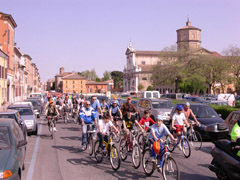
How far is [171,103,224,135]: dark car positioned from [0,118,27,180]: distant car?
9030 mm

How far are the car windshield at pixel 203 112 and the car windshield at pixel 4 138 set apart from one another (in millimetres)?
10049

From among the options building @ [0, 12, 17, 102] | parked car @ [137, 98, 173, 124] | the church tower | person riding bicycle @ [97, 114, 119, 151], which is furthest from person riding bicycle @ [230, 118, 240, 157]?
the church tower

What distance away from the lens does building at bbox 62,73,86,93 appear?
144625 millimetres

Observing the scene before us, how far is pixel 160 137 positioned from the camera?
7.86 meters

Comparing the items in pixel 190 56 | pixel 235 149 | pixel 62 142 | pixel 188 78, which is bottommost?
pixel 62 142

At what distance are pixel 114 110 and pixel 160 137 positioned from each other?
5268 millimetres

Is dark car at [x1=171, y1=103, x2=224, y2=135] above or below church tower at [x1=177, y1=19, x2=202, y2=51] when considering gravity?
below

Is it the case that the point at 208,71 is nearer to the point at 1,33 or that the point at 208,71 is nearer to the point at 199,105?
the point at 1,33

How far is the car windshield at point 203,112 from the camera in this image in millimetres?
14820

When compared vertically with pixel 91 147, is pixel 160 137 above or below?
above

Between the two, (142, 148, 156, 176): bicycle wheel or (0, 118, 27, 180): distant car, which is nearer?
(0, 118, 27, 180): distant car

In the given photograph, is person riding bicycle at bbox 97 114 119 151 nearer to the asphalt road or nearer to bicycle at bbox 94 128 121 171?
bicycle at bbox 94 128 121 171

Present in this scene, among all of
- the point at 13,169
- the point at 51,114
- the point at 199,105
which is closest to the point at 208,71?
the point at 199,105

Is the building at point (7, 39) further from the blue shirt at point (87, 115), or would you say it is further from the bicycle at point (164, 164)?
the bicycle at point (164, 164)
